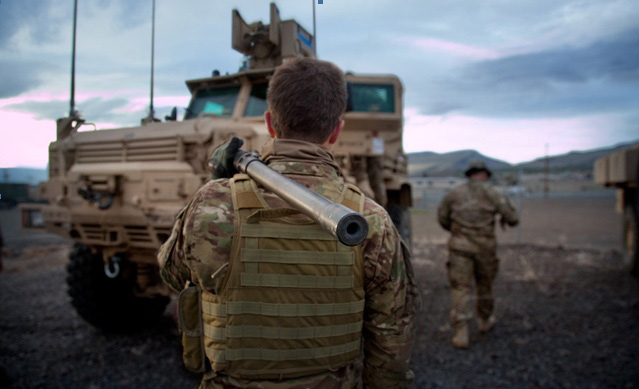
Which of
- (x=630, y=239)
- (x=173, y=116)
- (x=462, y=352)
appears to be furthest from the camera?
(x=630, y=239)

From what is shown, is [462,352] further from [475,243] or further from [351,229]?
[351,229]

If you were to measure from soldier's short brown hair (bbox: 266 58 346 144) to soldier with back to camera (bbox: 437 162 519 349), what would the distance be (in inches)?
124

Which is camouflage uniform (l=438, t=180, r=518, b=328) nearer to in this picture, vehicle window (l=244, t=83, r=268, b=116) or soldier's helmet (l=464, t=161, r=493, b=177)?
soldier's helmet (l=464, t=161, r=493, b=177)

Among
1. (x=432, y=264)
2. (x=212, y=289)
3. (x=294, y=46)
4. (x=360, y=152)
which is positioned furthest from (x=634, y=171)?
(x=212, y=289)

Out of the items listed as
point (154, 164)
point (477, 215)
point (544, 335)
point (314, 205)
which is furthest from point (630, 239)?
point (314, 205)

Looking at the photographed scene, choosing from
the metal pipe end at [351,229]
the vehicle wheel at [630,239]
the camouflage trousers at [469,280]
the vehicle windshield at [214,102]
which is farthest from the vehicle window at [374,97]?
the vehicle wheel at [630,239]

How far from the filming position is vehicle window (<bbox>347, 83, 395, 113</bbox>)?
14.5 ft

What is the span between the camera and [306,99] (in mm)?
1314

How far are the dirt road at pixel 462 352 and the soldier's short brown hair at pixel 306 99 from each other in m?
2.56

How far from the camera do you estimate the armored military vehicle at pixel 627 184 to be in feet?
19.3

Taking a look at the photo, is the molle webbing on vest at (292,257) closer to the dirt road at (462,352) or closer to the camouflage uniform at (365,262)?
the camouflage uniform at (365,262)

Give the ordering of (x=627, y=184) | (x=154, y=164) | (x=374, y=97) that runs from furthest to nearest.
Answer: (x=627, y=184)
(x=374, y=97)
(x=154, y=164)

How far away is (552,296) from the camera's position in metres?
5.35

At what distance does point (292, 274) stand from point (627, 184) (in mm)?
6891
